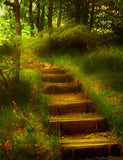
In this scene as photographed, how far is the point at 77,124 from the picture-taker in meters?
4.87

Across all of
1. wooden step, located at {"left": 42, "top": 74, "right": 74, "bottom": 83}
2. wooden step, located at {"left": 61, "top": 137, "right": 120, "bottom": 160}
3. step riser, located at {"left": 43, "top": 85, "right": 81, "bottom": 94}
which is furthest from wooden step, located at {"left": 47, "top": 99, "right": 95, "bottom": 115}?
wooden step, located at {"left": 42, "top": 74, "right": 74, "bottom": 83}

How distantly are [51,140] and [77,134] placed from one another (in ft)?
3.58

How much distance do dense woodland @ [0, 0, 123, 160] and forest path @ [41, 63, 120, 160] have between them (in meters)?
0.25

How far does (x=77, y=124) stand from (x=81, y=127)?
14cm

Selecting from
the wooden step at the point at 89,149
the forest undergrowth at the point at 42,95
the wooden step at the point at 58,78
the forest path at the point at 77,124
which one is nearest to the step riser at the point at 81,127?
the forest path at the point at 77,124

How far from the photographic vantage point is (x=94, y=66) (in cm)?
749

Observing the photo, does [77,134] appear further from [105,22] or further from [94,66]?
[105,22]

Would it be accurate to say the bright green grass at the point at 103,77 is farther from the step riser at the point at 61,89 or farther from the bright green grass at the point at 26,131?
the bright green grass at the point at 26,131

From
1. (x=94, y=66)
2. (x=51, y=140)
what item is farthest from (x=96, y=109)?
(x=94, y=66)

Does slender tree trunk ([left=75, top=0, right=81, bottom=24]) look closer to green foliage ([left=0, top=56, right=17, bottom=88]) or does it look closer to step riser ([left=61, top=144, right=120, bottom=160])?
green foliage ([left=0, top=56, right=17, bottom=88])

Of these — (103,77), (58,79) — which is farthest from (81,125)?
(58,79)

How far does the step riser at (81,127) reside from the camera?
190 inches

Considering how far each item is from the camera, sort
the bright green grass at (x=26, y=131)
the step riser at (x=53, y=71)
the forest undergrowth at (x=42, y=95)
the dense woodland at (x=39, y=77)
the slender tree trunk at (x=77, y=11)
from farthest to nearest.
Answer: the slender tree trunk at (x=77, y=11), the step riser at (x=53, y=71), the dense woodland at (x=39, y=77), the forest undergrowth at (x=42, y=95), the bright green grass at (x=26, y=131)

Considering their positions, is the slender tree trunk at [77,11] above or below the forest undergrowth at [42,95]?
above
